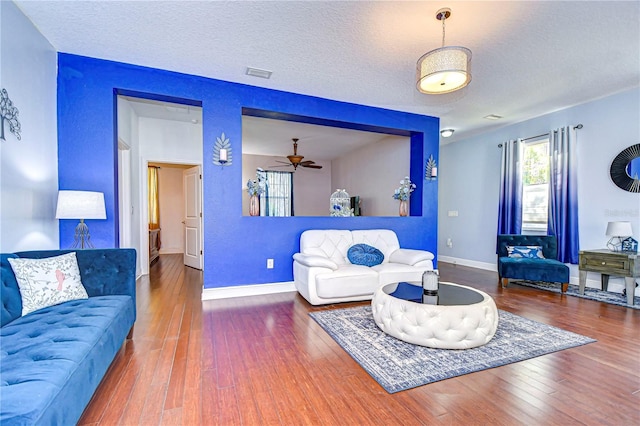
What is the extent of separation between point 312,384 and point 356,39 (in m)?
2.95

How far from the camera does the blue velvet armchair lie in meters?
4.12

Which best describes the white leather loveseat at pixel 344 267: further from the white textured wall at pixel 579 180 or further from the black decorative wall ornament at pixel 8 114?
the black decorative wall ornament at pixel 8 114

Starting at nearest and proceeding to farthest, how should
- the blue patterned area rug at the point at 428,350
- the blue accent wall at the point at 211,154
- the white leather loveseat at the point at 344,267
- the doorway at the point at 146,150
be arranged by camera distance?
the blue patterned area rug at the point at 428,350, the blue accent wall at the point at 211,154, the white leather loveseat at the point at 344,267, the doorway at the point at 146,150

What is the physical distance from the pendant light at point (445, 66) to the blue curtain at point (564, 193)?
3242mm

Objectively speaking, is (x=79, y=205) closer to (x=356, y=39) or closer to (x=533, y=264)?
(x=356, y=39)

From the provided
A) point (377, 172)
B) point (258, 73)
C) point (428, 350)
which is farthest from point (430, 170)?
point (428, 350)

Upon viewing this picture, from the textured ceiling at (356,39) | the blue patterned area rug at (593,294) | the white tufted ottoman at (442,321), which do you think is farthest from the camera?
the blue patterned area rug at (593,294)

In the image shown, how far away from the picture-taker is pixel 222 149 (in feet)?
12.3

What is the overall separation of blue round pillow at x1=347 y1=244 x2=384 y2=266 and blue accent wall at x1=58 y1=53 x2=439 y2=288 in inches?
26.6

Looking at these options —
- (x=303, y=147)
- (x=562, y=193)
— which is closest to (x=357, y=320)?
(x=562, y=193)

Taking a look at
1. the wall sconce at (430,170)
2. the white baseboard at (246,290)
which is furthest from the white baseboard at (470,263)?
the white baseboard at (246,290)

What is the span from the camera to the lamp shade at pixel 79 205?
2604 millimetres

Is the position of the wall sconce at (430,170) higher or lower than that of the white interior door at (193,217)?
higher

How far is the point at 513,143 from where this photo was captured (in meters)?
5.45
